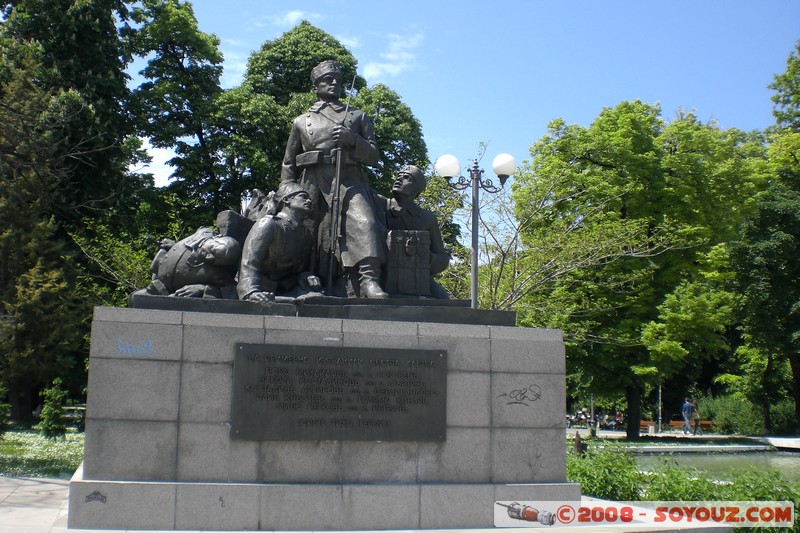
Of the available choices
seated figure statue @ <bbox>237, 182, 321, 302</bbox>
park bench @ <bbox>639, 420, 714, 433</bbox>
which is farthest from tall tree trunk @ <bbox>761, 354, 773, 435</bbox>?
seated figure statue @ <bbox>237, 182, 321, 302</bbox>

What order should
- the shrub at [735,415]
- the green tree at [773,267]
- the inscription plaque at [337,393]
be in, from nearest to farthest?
the inscription plaque at [337,393]
the green tree at [773,267]
the shrub at [735,415]

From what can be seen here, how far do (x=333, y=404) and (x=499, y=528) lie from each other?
1.93 m

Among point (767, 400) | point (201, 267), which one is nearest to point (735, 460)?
point (767, 400)

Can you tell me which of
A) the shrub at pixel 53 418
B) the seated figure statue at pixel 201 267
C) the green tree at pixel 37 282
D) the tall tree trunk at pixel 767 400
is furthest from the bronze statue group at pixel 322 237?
the tall tree trunk at pixel 767 400

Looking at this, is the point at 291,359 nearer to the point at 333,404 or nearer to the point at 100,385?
the point at 333,404

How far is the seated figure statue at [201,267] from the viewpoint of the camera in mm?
8453

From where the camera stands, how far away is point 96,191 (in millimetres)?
26766

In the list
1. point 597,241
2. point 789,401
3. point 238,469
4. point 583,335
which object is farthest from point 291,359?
point 789,401

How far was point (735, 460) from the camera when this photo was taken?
21.3 metres

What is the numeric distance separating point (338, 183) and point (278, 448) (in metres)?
3.00

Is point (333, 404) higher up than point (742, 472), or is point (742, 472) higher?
point (333, 404)

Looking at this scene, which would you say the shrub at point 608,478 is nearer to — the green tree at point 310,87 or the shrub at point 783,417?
the green tree at point 310,87

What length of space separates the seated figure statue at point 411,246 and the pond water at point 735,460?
10.4 m

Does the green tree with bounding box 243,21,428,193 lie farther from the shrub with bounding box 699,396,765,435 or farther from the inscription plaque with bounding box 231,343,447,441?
the inscription plaque with bounding box 231,343,447,441
